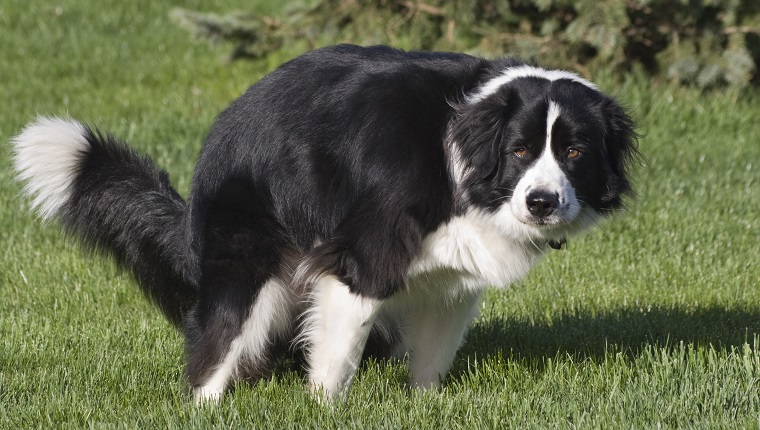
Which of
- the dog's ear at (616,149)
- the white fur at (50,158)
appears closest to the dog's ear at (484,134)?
the dog's ear at (616,149)

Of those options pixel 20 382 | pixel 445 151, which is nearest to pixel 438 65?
pixel 445 151

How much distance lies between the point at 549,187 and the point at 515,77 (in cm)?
57

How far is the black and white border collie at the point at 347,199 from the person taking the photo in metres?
3.87

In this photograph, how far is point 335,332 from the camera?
408cm

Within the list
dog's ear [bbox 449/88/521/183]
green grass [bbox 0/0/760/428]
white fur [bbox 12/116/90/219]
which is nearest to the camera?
dog's ear [bbox 449/88/521/183]

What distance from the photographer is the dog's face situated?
377 cm

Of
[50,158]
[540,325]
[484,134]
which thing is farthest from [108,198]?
[540,325]

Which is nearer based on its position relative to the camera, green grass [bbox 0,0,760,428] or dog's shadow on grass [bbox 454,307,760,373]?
green grass [bbox 0,0,760,428]

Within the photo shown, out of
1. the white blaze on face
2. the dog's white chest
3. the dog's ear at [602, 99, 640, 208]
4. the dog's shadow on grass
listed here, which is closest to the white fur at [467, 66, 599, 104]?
the dog's ear at [602, 99, 640, 208]

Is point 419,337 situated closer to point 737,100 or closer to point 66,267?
point 66,267

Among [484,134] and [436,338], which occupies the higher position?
[484,134]

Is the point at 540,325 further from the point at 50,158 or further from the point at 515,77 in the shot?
the point at 50,158

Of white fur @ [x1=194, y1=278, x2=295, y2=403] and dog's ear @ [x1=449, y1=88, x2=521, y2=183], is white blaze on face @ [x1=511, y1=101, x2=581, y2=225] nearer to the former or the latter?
dog's ear @ [x1=449, y1=88, x2=521, y2=183]

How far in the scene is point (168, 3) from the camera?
43.6ft
